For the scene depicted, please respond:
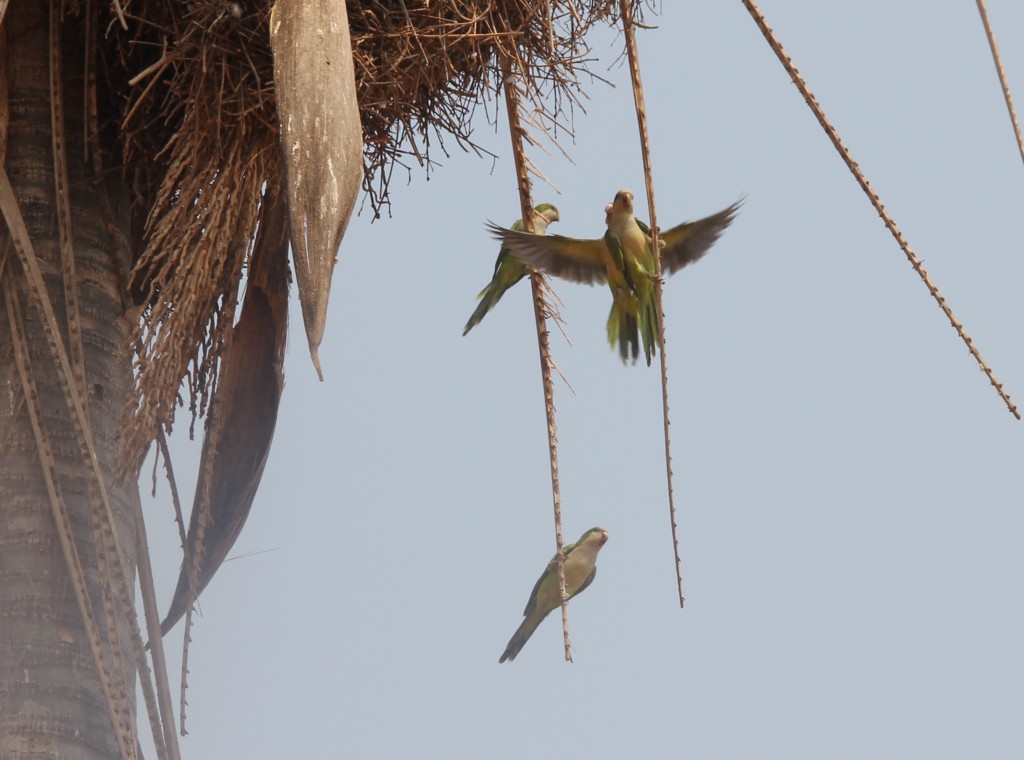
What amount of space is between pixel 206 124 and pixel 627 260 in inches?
57.1

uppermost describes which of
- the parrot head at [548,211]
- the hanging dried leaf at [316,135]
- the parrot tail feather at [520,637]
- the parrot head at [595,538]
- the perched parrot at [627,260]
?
the parrot head at [548,211]

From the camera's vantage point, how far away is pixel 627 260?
10.6ft

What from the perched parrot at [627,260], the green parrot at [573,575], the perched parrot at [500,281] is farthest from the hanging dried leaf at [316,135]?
the green parrot at [573,575]

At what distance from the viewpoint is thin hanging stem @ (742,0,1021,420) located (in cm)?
136

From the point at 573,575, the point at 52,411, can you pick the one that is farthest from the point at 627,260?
the point at 52,411

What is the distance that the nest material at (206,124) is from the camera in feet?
6.08

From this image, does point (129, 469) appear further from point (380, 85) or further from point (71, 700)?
point (380, 85)

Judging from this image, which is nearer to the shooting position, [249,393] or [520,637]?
[249,393]

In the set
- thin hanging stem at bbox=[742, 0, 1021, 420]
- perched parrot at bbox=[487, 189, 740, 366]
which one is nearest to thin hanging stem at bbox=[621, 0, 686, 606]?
thin hanging stem at bbox=[742, 0, 1021, 420]

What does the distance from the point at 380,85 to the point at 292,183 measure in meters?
0.92

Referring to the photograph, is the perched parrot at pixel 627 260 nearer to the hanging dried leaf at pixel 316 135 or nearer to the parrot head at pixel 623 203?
the parrot head at pixel 623 203

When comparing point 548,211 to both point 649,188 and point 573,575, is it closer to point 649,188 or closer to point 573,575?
point 573,575

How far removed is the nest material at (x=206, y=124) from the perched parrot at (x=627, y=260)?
0.92m

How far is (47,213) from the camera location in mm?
1847
